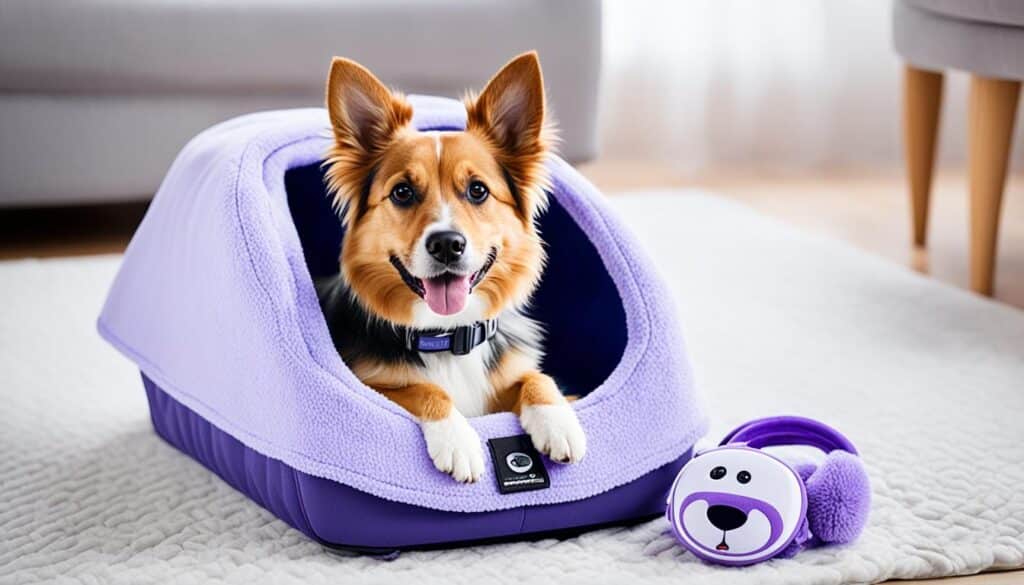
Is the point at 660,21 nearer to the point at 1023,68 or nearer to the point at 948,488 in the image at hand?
the point at 1023,68

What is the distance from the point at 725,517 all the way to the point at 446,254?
55cm

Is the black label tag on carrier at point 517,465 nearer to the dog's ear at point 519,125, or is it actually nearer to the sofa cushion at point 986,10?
the dog's ear at point 519,125

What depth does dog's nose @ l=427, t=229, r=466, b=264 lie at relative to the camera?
71.9 inches

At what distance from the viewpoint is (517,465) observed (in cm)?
184

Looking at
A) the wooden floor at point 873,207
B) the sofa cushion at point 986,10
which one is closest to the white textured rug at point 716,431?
the wooden floor at point 873,207

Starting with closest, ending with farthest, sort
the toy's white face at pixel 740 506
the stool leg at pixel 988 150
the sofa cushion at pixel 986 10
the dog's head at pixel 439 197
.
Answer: the toy's white face at pixel 740 506
the dog's head at pixel 439 197
the sofa cushion at pixel 986 10
the stool leg at pixel 988 150

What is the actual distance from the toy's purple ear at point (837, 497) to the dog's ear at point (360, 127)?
0.81m

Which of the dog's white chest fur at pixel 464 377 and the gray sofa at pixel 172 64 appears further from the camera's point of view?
the gray sofa at pixel 172 64

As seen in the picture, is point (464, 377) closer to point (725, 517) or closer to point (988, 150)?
point (725, 517)

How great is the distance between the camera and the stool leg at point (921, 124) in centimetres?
376

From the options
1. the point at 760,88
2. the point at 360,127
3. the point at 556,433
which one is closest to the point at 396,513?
the point at 556,433

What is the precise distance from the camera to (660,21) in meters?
5.33

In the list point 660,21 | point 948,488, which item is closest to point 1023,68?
point 948,488

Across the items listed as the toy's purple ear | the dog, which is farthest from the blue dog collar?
the toy's purple ear
